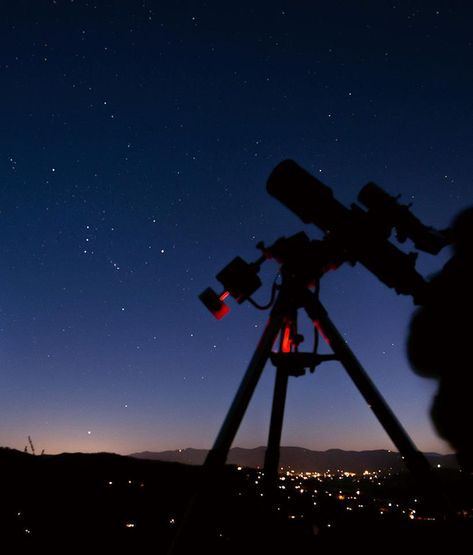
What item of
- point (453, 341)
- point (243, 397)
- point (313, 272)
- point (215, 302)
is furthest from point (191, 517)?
point (453, 341)

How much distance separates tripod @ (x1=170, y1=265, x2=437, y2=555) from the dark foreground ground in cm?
17

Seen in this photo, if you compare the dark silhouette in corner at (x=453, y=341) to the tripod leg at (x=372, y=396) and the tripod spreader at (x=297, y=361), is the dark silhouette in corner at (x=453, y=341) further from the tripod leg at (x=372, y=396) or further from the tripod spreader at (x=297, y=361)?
the tripod spreader at (x=297, y=361)

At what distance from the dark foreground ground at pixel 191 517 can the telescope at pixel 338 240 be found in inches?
67.9

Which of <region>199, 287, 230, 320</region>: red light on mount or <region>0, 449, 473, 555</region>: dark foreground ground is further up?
<region>199, 287, 230, 320</region>: red light on mount

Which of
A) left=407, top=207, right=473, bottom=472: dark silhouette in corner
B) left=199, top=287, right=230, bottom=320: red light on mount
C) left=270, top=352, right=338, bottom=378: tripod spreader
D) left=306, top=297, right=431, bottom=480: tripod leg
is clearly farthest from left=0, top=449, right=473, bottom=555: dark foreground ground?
left=199, top=287, right=230, bottom=320: red light on mount

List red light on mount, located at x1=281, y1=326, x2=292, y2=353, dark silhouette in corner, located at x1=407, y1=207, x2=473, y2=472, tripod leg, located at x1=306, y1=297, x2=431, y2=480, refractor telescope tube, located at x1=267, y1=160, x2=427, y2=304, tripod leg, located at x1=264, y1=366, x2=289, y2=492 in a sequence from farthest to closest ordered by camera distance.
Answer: tripod leg, located at x1=264, y1=366, x2=289, y2=492, red light on mount, located at x1=281, y1=326, x2=292, y2=353, refractor telescope tube, located at x1=267, y1=160, x2=427, y2=304, dark silhouette in corner, located at x1=407, y1=207, x2=473, y2=472, tripod leg, located at x1=306, y1=297, x2=431, y2=480

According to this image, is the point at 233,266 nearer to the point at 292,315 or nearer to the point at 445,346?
the point at 292,315

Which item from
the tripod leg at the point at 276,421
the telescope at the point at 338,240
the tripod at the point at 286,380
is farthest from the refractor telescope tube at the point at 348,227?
the tripod leg at the point at 276,421

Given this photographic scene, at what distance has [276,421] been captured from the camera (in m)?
4.14

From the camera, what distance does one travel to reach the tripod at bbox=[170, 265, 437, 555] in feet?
9.47

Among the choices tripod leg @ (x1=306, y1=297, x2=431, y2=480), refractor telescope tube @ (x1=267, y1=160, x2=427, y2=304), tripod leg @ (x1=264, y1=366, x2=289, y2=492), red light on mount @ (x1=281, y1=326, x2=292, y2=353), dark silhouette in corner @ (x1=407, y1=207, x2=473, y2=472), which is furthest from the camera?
tripod leg @ (x1=264, y1=366, x2=289, y2=492)

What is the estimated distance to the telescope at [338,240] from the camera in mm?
3635

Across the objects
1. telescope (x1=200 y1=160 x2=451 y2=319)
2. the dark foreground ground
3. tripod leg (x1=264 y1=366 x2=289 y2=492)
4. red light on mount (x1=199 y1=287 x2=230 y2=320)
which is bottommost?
the dark foreground ground

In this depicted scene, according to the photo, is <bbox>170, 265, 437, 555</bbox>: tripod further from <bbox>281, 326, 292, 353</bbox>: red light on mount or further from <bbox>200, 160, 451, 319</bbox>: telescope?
<bbox>200, 160, 451, 319</bbox>: telescope
